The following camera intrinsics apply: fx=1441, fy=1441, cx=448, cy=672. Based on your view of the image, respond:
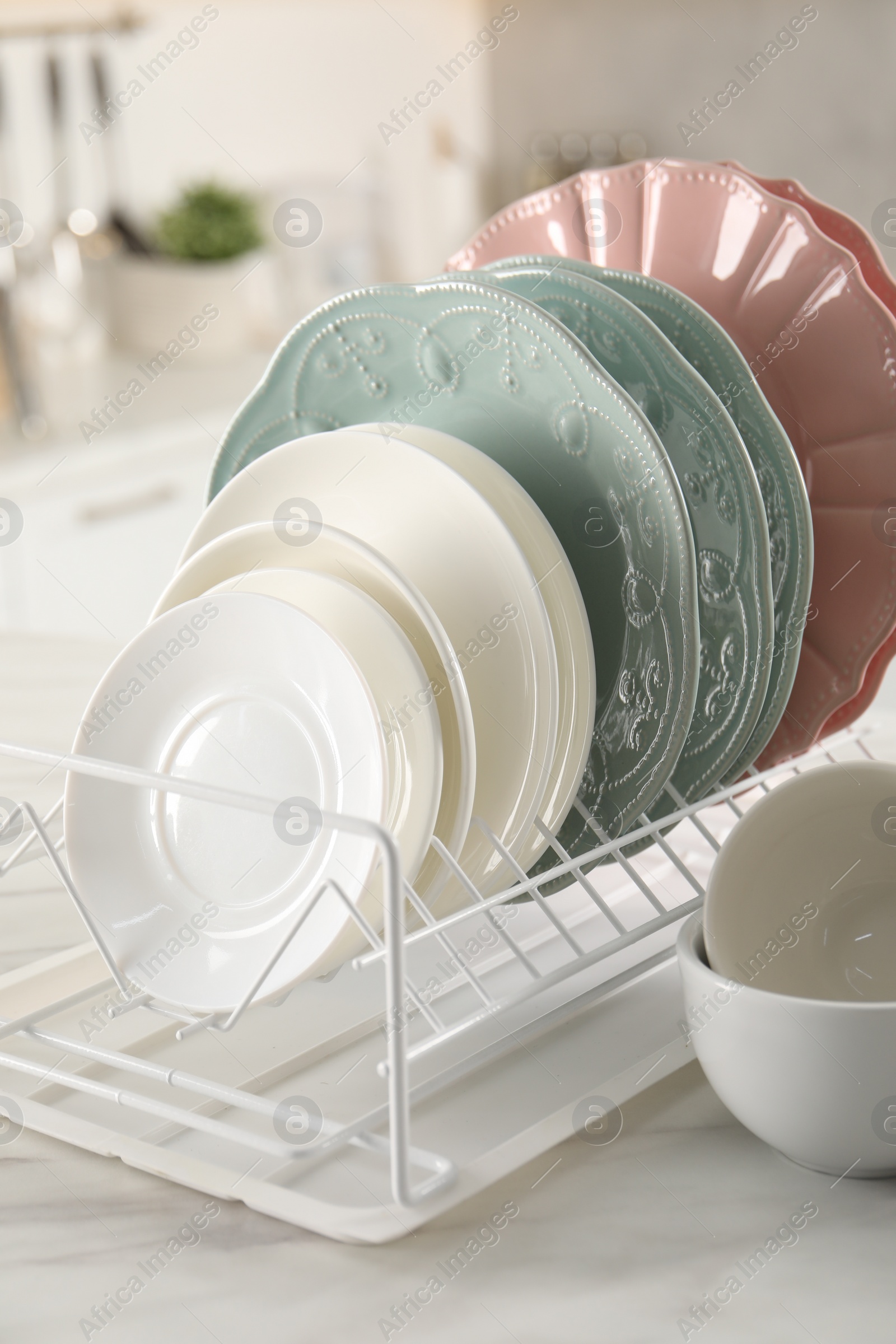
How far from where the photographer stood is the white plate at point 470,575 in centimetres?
70

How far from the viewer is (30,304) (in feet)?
8.12

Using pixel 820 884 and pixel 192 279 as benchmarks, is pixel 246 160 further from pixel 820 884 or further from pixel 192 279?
pixel 820 884

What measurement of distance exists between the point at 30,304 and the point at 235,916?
2.07 metres

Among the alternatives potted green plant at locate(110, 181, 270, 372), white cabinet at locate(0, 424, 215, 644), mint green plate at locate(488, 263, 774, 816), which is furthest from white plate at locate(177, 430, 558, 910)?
potted green plant at locate(110, 181, 270, 372)

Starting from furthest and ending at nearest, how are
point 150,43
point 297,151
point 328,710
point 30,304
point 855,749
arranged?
point 297,151, point 150,43, point 30,304, point 855,749, point 328,710

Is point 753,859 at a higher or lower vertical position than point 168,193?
lower

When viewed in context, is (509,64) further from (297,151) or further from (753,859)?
(753,859)

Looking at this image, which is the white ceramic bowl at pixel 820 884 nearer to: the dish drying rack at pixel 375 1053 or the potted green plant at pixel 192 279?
the dish drying rack at pixel 375 1053

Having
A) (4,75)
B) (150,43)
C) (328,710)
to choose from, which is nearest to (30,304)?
(4,75)

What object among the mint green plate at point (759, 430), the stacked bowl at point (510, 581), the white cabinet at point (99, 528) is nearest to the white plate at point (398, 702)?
the stacked bowl at point (510, 581)

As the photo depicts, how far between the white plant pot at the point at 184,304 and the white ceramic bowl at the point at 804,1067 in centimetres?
224

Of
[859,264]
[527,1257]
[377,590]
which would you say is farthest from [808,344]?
[527,1257]

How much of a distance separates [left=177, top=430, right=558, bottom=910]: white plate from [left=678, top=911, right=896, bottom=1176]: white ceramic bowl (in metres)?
0.17

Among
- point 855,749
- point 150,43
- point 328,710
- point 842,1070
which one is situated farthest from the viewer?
point 150,43
